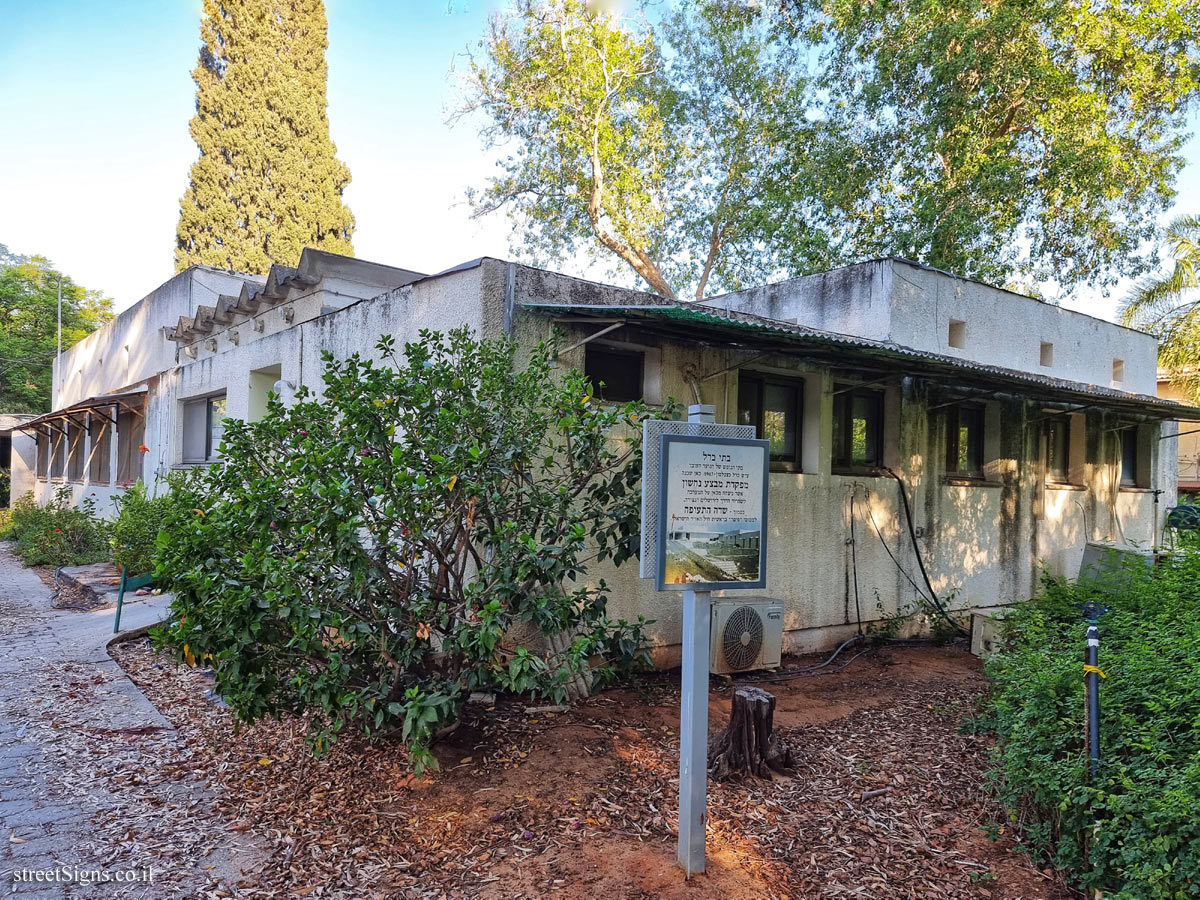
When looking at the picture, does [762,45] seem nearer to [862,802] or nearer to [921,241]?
[921,241]

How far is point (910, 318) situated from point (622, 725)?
7527 mm

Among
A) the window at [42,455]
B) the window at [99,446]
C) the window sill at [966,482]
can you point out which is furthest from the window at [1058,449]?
the window at [42,455]

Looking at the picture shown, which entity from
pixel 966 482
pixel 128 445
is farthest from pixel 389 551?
pixel 128 445

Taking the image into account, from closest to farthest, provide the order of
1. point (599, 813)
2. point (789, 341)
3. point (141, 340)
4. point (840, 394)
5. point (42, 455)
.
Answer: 1. point (599, 813)
2. point (789, 341)
3. point (840, 394)
4. point (141, 340)
5. point (42, 455)

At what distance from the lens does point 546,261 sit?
906 inches

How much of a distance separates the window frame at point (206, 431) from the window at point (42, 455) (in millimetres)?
12623

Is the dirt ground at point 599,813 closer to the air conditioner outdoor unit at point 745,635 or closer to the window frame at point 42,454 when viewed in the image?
the air conditioner outdoor unit at point 745,635

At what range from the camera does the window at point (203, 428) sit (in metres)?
11.7

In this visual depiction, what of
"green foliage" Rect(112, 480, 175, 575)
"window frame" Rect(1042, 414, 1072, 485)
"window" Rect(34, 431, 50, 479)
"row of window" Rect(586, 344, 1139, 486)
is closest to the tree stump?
"row of window" Rect(586, 344, 1139, 486)

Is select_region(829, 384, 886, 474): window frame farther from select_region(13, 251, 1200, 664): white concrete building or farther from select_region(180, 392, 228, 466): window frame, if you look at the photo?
select_region(180, 392, 228, 466): window frame

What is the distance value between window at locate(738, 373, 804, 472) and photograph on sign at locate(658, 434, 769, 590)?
3.84 m

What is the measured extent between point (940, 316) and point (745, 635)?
21.3ft

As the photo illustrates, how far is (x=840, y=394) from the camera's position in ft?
28.2

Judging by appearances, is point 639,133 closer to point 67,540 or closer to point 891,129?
point 891,129
